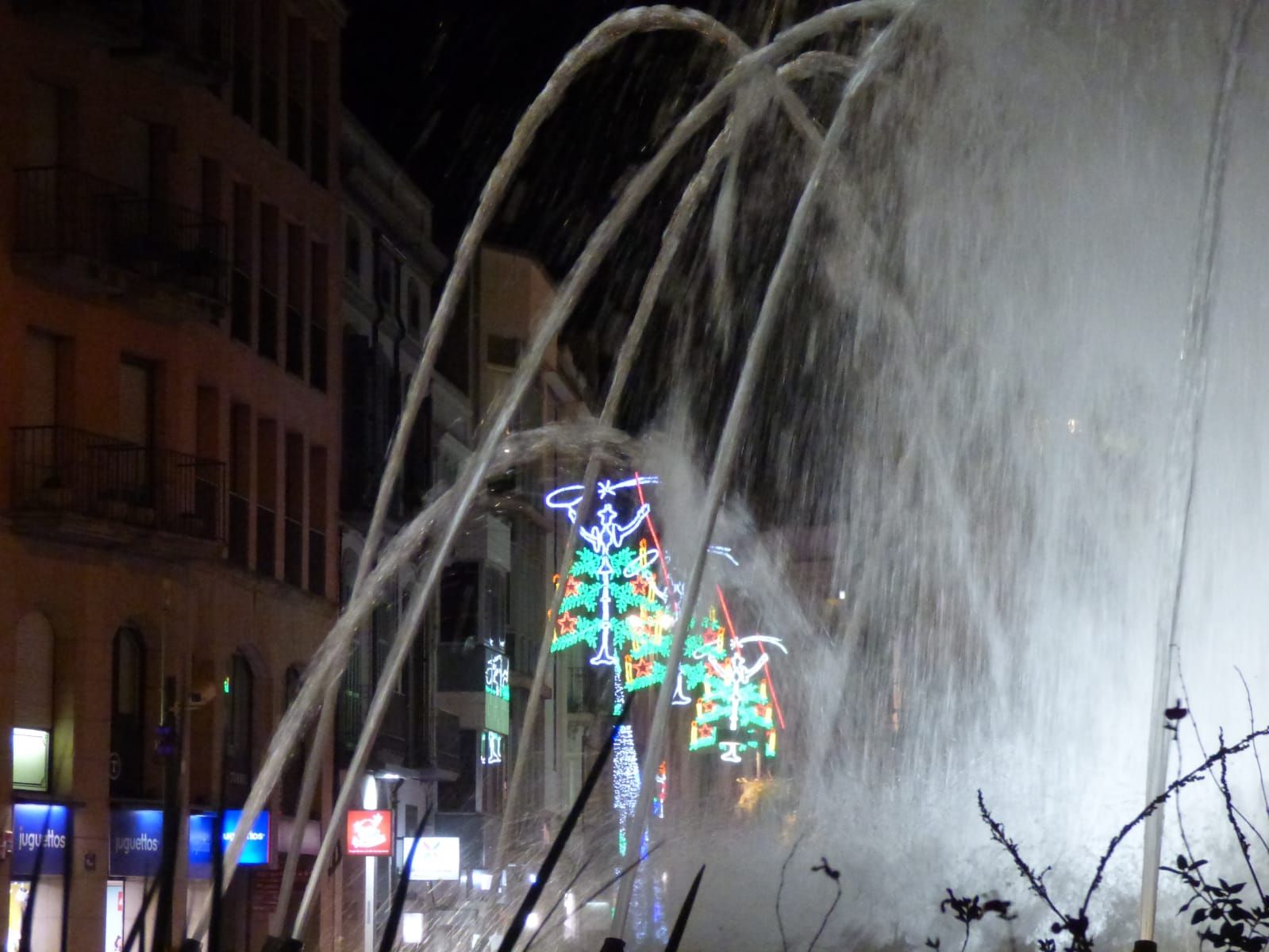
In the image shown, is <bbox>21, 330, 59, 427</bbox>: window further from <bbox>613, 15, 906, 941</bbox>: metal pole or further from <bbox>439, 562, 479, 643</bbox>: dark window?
<bbox>439, 562, 479, 643</bbox>: dark window

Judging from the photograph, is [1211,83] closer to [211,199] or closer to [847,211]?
[847,211]

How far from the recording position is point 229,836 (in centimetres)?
2552

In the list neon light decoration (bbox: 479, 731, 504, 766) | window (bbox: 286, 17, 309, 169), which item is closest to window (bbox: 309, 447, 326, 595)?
window (bbox: 286, 17, 309, 169)

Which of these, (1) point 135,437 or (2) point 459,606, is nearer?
(1) point 135,437

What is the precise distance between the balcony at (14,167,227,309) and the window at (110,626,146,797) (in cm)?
509

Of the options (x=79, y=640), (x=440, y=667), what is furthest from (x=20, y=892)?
(x=440, y=667)

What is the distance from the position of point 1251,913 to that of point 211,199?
28553mm

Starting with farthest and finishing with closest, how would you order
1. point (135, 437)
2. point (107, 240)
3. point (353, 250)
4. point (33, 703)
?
1. point (353, 250)
2. point (135, 437)
3. point (107, 240)
4. point (33, 703)

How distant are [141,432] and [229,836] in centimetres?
707

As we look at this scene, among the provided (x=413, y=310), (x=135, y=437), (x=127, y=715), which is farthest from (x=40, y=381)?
(x=413, y=310)

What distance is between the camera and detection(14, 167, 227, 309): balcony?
2631 cm

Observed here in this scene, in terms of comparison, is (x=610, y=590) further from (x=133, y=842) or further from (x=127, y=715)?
(x=133, y=842)

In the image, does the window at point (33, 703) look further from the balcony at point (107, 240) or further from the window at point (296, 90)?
the window at point (296, 90)

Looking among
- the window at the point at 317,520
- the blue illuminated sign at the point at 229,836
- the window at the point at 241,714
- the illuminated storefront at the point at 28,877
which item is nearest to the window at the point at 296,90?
the window at the point at 317,520
